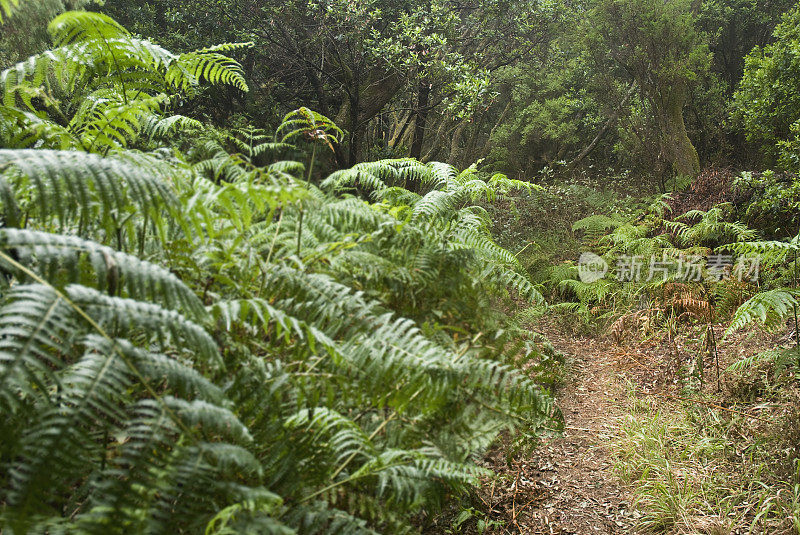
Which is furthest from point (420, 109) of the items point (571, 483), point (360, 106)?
point (571, 483)

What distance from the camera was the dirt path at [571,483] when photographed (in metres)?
Result: 2.38

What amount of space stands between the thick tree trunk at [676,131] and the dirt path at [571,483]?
502cm

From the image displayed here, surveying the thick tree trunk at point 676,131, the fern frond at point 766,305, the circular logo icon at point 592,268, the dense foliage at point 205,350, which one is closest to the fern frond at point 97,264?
the dense foliage at point 205,350

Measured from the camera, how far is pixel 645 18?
6938 mm

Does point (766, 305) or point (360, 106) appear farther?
point (360, 106)

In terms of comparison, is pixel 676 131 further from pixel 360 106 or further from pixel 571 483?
pixel 571 483

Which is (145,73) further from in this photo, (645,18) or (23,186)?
(645,18)

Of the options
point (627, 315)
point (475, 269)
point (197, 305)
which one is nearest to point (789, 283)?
point (627, 315)

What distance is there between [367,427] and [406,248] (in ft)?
2.32

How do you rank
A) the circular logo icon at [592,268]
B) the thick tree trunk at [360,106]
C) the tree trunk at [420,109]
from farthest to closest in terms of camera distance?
the tree trunk at [420,109] → the thick tree trunk at [360,106] → the circular logo icon at [592,268]

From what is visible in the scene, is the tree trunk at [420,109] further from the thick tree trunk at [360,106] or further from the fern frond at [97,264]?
the fern frond at [97,264]

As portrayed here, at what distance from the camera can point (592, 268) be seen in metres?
5.58

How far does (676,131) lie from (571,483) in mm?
6390

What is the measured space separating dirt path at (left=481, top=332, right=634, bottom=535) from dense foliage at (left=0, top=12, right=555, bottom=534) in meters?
0.57
